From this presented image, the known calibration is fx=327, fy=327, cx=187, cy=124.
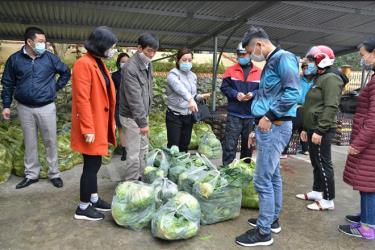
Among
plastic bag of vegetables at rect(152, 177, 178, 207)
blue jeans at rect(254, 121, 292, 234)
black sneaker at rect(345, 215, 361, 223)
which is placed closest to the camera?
blue jeans at rect(254, 121, 292, 234)

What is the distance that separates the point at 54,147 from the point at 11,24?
2338 mm

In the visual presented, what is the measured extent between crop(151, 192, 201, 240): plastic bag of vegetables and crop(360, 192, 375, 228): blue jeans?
1.54 m

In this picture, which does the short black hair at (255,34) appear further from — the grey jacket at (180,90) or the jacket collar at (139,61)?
the grey jacket at (180,90)

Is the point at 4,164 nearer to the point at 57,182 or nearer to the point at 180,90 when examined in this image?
the point at 57,182

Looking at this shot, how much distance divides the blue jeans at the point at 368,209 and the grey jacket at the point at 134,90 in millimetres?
2265

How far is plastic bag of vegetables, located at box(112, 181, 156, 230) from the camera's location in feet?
9.78

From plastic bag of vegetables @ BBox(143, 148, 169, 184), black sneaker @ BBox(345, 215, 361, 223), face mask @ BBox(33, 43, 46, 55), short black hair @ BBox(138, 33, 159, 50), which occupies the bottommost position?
black sneaker @ BBox(345, 215, 361, 223)

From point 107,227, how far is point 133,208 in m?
0.37

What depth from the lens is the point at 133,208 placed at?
3.00m

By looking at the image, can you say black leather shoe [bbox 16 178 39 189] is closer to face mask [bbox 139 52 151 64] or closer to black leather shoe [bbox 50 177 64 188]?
black leather shoe [bbox 50 177 64 188]

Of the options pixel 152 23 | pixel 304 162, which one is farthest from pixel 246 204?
pixel 152 23

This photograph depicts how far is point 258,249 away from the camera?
2.84 metres

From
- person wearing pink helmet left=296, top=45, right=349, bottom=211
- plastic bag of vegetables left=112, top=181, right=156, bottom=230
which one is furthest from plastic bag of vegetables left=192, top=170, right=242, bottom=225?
person wearing pink helmet left=296, top=45, right=349, bottom=211

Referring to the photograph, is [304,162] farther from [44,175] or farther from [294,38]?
[44,175]
